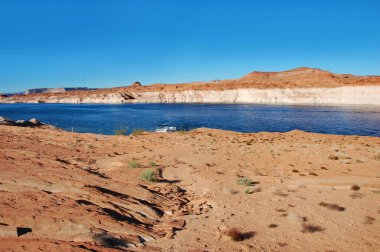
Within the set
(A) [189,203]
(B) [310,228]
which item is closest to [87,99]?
(A) [189,203]

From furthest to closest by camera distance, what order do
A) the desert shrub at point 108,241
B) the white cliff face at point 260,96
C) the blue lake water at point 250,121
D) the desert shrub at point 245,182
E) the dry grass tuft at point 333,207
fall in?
the white cliff face at point 260,96 < the blue lake water at point 250,121 < the desert shrub at point 245,182 < the dry grass tuft at point 333,207 < the desert shrub at point 108,241

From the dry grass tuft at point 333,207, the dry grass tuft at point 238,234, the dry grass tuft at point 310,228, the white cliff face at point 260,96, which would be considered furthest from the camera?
the white cliff face at point 260,96

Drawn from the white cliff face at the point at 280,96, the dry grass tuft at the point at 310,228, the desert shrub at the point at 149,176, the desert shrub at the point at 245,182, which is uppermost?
the white cliff face at the point at 280,96

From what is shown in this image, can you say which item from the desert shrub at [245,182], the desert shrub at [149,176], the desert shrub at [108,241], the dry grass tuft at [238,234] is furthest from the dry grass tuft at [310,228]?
the desert shrub at [149,176]

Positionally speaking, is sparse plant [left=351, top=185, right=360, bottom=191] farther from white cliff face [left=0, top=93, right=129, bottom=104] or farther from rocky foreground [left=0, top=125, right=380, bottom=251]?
white cliff face [left=0, top=93, right=129, bottom=104]

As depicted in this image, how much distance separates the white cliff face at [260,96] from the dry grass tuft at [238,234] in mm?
80909

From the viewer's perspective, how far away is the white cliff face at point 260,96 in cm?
8019

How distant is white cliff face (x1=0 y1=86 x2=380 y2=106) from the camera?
3157 inches

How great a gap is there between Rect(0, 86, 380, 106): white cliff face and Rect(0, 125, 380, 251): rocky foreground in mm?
72679

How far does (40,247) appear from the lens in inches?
220

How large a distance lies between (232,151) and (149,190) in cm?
876

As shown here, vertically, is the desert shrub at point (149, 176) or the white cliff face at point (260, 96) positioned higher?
the white cliff face at point (260, 96)

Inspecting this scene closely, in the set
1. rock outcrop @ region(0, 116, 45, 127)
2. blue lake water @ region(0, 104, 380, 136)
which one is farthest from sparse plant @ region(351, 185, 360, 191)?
rock outcrop @ region(0, 116, 45, 127)

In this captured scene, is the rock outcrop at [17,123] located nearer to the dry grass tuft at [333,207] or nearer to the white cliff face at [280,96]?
the dry grass tuft at [333,207]
